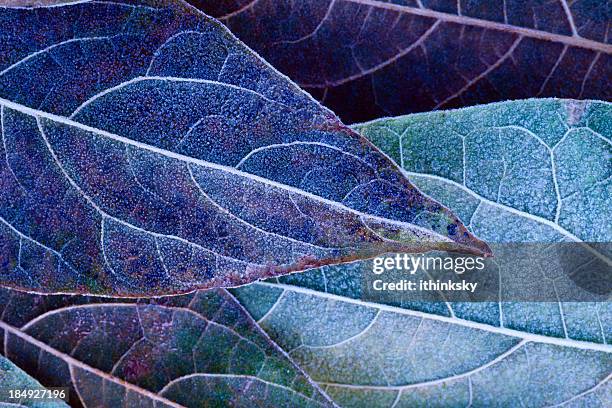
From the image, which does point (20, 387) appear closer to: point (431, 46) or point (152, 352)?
point (152, 352)

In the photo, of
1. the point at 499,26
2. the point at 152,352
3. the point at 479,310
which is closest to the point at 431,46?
the point at 499,26

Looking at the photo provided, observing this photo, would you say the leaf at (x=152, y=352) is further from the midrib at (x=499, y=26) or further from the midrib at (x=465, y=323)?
the midrib at (x=499, y=26)

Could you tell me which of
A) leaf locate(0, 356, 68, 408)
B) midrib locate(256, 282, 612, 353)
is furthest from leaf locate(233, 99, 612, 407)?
leaf locate(0, 356, 68, 408)

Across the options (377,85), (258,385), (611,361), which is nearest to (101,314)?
(258,385)

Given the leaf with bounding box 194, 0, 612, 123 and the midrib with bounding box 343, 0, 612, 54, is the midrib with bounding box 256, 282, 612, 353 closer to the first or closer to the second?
the leaf with bounding box 194, 0, 612, 123

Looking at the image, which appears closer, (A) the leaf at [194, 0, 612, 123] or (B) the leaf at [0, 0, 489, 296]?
(B) the leaf at [0, 0, 489, 296]

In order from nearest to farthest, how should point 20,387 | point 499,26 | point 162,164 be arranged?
point 162,164 < point 20,387 < point 499,26

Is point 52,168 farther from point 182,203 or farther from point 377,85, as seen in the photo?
point 377,85
